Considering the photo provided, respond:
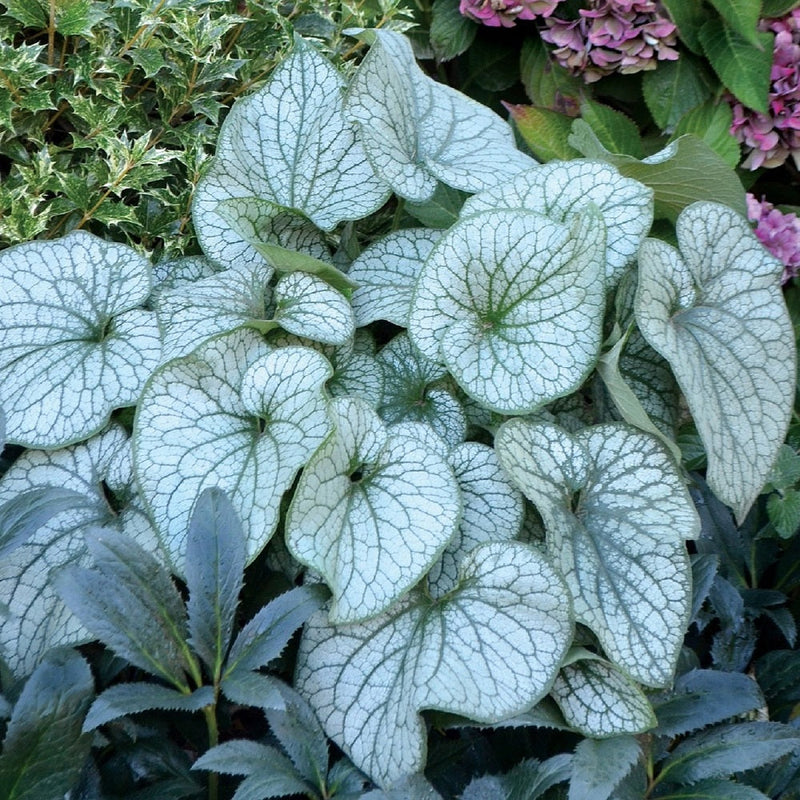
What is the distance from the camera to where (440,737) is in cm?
98

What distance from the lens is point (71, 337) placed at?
3.45 feet

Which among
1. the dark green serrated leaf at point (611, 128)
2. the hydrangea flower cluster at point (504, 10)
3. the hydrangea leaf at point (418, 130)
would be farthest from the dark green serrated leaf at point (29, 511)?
the hydrangea flower cluster at point (504, 10)

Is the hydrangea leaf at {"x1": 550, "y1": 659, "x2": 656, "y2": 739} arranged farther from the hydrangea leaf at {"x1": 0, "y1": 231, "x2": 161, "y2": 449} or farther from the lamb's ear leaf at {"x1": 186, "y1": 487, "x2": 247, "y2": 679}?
the hydrangea leaf at {"x1": 0, "y1": 231, "x2": 161, "y2": 449}

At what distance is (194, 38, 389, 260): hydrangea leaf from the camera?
3.74 ft

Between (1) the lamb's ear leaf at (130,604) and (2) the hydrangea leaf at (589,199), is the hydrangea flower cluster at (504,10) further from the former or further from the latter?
(1) the lamb's ear leaf at (130,604)

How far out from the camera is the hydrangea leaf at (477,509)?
0.95 metres

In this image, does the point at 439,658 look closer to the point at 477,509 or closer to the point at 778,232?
the point at 477,509

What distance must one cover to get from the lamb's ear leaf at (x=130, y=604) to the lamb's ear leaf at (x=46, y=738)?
0.17 ft

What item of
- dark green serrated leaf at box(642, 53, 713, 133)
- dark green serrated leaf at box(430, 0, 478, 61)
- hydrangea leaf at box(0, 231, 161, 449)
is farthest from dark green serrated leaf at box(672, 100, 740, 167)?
hydrangea leaf at box(0, 231, 161, 449)

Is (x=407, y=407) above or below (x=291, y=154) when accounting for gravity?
below

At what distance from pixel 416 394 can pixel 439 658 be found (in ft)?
1.15

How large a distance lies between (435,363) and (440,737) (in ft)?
1.43

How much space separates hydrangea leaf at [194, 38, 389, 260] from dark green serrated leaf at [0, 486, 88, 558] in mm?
398

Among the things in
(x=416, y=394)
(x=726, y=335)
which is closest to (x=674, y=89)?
(x=726, y=335)
